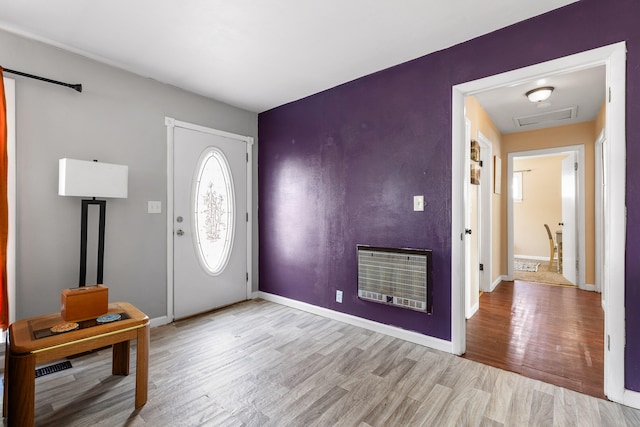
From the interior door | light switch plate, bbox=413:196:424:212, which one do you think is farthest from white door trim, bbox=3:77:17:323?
the interior door

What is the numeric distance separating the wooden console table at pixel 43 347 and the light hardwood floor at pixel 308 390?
0.26 metres

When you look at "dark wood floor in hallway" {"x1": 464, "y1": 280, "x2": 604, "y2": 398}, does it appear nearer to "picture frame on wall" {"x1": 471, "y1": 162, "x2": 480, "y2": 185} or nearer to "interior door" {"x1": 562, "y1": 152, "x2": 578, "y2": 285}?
"interior door" {"x1": 562, "y1": 152, "x2": 578, "y2": 285}

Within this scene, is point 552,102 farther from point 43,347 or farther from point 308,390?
point 43,347

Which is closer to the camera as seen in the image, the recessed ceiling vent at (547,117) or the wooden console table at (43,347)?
the wooden console table at (43,347)

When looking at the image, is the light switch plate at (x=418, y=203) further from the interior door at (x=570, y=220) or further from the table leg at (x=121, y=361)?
the interior door at (x=570, y=220)

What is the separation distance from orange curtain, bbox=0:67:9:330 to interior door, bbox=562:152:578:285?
6807 millimetres

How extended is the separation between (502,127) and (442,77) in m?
3.00

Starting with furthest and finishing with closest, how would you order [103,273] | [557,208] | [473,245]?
1. [557,208]
2. [473,245]
3. [103,273]

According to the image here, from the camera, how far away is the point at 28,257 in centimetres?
232

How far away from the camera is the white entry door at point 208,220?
327cm

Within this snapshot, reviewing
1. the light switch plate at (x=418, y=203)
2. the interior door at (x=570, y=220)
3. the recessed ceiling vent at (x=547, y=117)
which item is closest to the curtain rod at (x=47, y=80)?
the light switch plate at (x=418, y=203)

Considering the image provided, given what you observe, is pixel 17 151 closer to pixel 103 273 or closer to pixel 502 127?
pixel 103 273

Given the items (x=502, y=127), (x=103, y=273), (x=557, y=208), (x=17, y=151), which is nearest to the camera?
(x=17, y=151)

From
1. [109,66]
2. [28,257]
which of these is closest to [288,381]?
[28,257]
